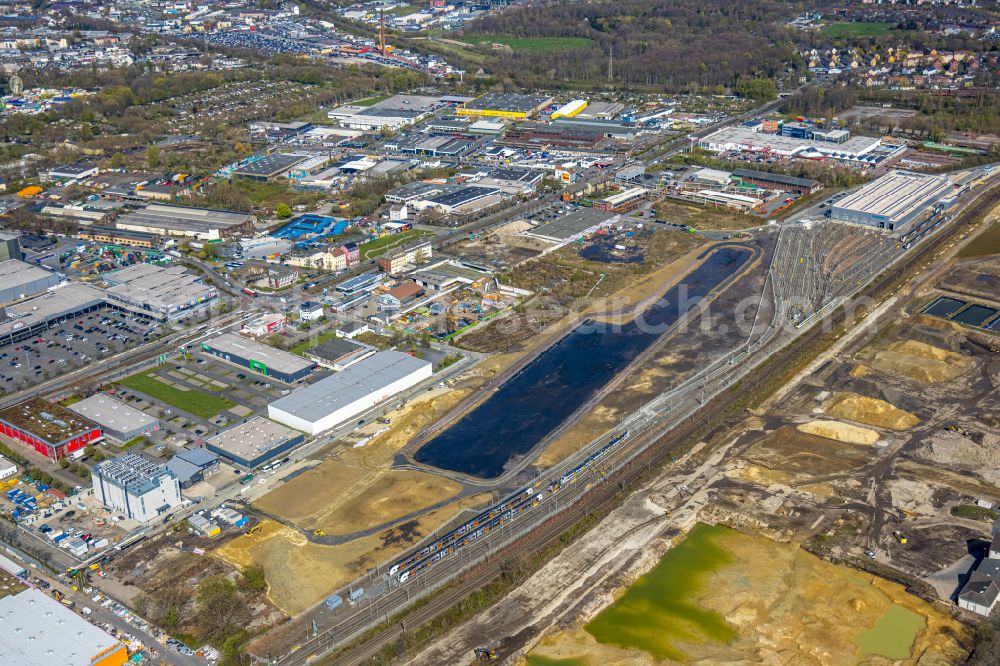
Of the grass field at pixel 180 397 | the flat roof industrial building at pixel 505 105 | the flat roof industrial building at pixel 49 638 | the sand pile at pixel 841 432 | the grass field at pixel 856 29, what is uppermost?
the grass field at pixel 856 29

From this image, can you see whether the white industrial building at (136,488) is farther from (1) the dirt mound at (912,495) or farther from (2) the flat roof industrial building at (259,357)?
(1) the dirt mound at (912,495)

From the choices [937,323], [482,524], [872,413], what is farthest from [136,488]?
[937,323]

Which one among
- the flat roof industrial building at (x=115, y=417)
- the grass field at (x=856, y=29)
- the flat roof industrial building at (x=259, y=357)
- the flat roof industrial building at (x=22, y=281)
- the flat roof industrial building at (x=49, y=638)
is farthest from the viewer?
the grass field at (x=856, y=29)

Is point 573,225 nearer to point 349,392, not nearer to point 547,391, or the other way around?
point 547,391

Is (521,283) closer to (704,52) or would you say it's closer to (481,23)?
(704,52)

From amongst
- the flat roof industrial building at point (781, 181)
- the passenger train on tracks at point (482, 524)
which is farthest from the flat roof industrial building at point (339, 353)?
the flat roof industrial building at point (781, 181)

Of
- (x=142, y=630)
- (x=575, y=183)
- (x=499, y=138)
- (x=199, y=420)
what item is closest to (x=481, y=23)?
(x=499, y=138)
